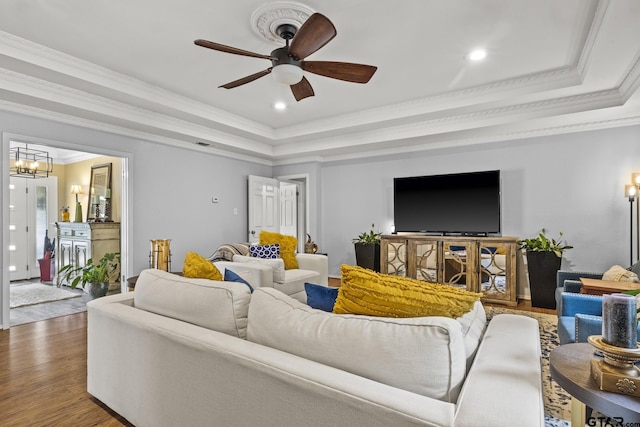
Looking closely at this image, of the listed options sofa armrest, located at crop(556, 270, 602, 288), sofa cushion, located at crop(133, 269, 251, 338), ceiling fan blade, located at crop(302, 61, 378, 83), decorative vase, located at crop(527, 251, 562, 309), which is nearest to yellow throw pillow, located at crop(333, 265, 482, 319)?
sofa cushion, located at crop(133, 269, 251, 338)

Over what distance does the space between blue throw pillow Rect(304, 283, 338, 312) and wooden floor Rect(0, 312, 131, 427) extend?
1.32 meters

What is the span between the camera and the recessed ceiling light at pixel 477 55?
3039mm

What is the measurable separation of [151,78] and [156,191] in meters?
1.74

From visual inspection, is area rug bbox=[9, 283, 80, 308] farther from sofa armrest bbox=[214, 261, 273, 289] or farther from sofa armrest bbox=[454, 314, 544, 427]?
sofa armrest bbox=[454, 314, 544, 427]

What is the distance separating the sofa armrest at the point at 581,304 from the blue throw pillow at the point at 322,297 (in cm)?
189

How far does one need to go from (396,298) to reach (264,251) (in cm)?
326

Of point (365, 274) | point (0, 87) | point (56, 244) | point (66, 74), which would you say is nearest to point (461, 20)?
point (365, 274)

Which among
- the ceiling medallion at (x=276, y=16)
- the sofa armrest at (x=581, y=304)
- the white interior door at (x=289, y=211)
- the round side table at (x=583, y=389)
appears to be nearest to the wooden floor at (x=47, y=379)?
the round side table at (x=583, y=389)

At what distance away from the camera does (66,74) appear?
3.16 metres

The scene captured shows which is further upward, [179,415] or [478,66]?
[478,66]

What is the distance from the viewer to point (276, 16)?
8.30 feet

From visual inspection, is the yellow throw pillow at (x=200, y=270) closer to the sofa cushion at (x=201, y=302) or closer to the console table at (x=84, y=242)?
the sofa cushion at (x=201, y=302)

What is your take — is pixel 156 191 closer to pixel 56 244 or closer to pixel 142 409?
pixel 56 244

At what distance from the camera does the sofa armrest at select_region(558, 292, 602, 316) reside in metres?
2.33
